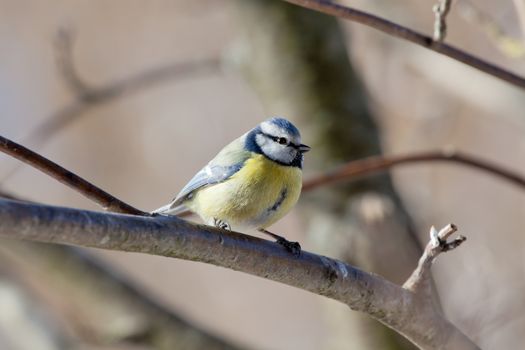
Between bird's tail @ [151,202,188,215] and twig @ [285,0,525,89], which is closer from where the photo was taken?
twig @ [285,0,525,89]

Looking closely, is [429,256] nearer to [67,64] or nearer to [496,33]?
[496,33]

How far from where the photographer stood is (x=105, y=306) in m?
2.47

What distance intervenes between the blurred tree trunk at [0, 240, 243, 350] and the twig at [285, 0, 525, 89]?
126 centimetres

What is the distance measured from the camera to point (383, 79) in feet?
12.3

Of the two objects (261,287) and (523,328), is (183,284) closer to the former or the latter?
(261,287)

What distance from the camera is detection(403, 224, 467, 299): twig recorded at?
129cm

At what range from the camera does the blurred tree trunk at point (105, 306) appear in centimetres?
238

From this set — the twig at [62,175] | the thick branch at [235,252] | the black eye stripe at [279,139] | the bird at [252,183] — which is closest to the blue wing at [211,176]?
the bird at [252,183]

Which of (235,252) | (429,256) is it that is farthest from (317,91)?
(235,252)

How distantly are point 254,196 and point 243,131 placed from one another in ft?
8.60

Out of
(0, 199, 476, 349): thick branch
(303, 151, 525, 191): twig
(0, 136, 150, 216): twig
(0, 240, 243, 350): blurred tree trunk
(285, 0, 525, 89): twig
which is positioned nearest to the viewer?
(0, 199, 476, 349): thick branch

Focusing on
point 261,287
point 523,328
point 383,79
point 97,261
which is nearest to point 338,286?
point 97,261

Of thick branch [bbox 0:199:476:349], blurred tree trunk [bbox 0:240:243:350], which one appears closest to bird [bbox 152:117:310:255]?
thick branch [bbox 0:199:476:349]

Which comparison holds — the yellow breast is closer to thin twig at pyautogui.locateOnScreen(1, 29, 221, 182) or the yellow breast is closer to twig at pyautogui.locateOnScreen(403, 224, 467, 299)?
twig at pyautogui.locateOnScreen(403, 224, 467, 299)
